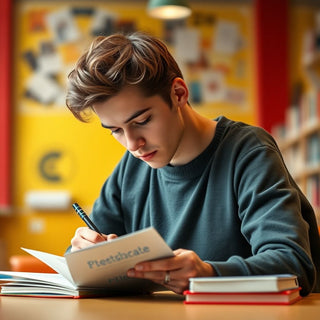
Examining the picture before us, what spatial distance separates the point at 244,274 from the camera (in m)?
1.23

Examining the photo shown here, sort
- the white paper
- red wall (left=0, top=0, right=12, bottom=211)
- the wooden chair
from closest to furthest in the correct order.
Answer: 1. the wooden chair
2. red wall (left=0, top=0, right=12, bottom=211)
3. the white paper

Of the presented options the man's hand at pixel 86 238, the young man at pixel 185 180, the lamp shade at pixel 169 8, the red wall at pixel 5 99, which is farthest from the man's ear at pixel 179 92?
the red wall at pixel 5 99

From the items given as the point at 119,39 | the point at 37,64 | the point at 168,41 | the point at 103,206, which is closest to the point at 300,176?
the point at 168,41

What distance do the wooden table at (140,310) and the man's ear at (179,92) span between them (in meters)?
0.53

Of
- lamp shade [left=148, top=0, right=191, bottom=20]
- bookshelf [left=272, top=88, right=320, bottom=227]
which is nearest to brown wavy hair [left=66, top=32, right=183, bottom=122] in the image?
lamp shade [left=148, top=0, right=191, bottom=20]

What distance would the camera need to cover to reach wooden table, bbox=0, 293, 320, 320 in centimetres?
100

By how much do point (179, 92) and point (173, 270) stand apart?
1.79 feet

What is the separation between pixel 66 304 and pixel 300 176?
4.36 metres

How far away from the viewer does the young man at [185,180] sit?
4.29 feet

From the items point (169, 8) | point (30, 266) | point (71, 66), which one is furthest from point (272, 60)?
point (30, 266)

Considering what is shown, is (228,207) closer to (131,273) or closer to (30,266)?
(131,273)

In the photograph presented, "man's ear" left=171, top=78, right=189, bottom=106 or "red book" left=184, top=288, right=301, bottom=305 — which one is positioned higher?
"man's ear" left=171, top=78, right=189, bottom=106

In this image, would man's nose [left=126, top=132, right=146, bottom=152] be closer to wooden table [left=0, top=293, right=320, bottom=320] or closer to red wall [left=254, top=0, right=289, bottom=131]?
wooden table [left=0, top=293, right=320, bottom=320]

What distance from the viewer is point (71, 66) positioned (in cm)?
639
